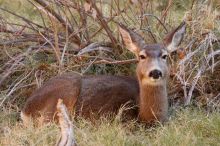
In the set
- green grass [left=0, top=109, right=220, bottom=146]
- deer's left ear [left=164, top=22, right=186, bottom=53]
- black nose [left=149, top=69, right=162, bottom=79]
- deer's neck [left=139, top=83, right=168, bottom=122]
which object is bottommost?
green grass [left=0, top=109, right=220, bottom=146]

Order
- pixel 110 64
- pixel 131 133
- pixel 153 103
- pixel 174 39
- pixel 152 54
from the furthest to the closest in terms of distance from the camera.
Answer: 1. pixel 110 64
2. pixel 174 39
3. pixel 153 103
4. pixel 152 54
5. pixel 131 133

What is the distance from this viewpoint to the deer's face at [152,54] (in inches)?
228

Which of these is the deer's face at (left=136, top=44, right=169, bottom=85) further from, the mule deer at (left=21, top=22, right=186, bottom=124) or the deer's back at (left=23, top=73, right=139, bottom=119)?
the deer's back at (left=23, top=73, right=139, bottom=119)

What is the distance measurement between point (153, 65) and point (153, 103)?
43 cm

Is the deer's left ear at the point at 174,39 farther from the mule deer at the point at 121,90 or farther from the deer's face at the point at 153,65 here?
the deer's face at the point at 153,65

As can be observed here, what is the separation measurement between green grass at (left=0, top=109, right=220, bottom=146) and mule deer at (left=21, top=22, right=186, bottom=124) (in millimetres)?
194

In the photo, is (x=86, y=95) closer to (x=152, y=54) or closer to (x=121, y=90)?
(x=121, y=90)

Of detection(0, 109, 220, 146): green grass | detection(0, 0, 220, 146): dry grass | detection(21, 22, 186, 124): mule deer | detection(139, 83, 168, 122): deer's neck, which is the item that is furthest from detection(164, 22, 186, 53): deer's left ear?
detection(0, 109, 220, 146): green grass

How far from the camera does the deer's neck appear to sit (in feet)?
19.6

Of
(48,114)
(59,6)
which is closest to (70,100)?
(48,114)

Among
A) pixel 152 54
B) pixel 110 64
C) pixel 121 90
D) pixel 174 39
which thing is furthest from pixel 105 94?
pixel 110 64

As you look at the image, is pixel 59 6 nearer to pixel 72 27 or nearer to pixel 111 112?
pixel 72 27

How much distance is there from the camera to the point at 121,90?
20.6 feet

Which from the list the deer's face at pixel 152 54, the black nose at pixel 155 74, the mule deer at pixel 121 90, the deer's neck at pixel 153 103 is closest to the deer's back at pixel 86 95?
the mule deer at pixel 121 90
